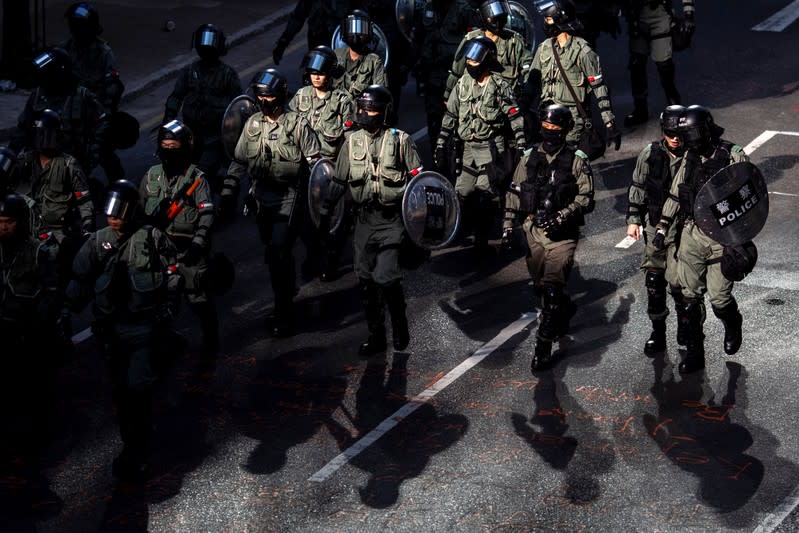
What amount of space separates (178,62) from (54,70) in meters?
7.09

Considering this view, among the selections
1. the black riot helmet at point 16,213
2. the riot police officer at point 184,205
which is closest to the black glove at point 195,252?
the riot police officer at point 184,205

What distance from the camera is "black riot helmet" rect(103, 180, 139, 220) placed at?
37.7ft

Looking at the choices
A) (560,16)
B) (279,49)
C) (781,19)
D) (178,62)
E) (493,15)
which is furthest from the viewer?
(781,19)

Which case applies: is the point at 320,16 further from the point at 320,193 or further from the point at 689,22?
the point at 320,193

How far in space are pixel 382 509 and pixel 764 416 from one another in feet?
10.3

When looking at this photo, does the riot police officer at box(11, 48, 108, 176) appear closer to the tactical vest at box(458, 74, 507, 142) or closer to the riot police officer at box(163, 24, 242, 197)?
the riot police officer at box(163, 24, 242, 197)

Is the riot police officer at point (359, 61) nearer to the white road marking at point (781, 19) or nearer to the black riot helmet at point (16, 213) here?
the black riot helmet at point (16, 213)

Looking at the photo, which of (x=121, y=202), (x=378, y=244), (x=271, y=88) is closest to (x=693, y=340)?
(x=378, y=244)

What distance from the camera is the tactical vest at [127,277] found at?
1147 centimetres

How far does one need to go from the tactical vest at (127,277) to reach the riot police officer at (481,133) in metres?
4.50

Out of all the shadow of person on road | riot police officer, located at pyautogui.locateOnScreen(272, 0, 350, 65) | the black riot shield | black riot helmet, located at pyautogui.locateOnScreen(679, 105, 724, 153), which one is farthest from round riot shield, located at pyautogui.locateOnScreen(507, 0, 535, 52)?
the shadow of person on road

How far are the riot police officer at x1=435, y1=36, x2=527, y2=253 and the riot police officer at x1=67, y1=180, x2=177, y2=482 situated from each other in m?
4.50

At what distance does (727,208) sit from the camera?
12242 millimetres

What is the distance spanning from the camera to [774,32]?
77.0ft
